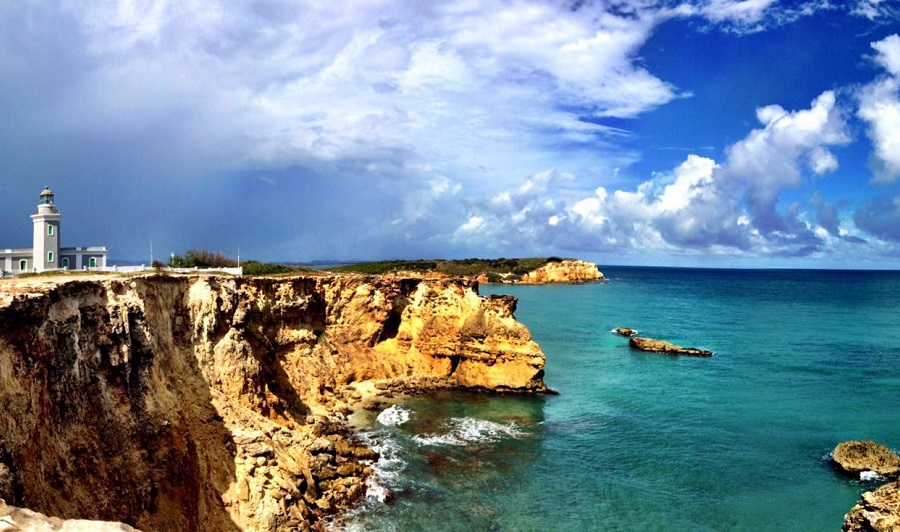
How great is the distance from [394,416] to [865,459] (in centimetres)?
2340

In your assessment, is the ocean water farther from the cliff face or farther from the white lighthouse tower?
the white lighthouse tower

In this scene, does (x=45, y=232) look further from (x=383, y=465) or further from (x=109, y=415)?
(x=383, y=465)

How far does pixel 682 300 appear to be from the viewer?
123m

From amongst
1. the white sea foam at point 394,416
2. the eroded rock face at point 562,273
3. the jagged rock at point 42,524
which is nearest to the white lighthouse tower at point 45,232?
the white sea foam at point 394,416

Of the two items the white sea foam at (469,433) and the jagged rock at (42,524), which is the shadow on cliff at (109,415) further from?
the white sea foam at (469,433)

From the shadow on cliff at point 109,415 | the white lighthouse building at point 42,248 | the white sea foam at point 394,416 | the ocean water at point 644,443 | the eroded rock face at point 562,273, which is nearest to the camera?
the shadow on cliff at point 109,415

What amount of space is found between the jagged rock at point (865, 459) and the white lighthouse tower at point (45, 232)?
46.3 m

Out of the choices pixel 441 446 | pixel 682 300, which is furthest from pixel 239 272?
pixel 682 300

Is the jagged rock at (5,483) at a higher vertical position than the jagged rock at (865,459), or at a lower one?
higher

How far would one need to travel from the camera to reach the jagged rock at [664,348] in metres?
56.6

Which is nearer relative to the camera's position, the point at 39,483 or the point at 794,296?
the point at 39,483

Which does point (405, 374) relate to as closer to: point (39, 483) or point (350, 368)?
point (350, 368)

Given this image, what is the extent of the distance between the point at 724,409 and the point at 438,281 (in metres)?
21.1

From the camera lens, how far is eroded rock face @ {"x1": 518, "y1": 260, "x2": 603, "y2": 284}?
533ft
